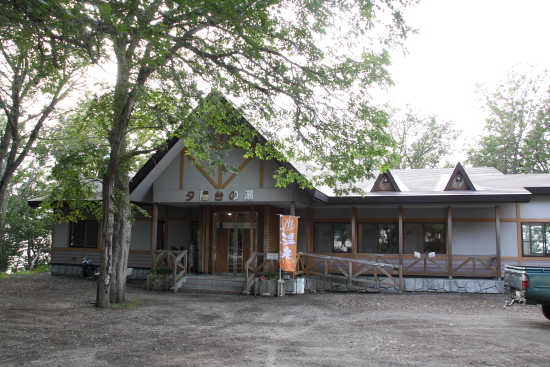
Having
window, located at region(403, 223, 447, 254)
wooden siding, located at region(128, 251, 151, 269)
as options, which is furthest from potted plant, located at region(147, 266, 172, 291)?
window, located at region(403, 223, 447, 254)

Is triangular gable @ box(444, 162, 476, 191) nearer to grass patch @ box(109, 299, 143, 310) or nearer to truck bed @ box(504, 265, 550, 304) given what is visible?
truck bed @ box(504, 265, 550, 304)

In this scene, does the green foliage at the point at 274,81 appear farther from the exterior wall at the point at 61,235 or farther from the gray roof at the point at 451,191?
the exterior wall at the point at 61,235

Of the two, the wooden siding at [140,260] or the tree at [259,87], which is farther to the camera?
the wooden siding at [140,260]

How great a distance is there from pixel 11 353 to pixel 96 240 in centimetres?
1407

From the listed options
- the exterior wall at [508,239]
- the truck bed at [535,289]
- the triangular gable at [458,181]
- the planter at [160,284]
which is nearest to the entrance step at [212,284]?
the planter at [160,284]

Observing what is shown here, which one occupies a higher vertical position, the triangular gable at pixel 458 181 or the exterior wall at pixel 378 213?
the triangular gable at pixel 458 181

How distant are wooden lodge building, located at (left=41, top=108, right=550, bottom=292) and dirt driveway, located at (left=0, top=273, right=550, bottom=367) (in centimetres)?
322

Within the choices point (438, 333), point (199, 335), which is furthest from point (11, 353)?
point (438, 333)

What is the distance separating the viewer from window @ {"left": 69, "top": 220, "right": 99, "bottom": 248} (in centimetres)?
2009

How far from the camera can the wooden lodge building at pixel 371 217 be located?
50.8ft

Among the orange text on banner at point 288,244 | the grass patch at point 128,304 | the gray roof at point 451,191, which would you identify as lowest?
the grass patch at point 128,304

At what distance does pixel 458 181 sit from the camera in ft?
53.2

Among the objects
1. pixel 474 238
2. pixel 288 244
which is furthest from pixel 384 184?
pixel 288 244

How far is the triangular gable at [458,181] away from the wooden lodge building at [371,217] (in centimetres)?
3
